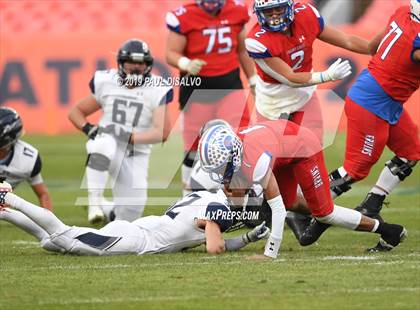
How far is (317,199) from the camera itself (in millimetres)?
6766

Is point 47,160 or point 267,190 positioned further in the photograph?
point 47,160

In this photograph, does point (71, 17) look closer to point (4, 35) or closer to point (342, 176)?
point (4, 35)

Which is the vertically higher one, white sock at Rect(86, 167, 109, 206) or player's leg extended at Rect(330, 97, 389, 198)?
player's leg extended at Rect(330, 97, 389, 198)

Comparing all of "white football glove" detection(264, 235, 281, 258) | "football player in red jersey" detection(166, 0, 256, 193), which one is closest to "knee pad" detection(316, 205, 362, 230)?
"white football glove" detection(264, 235, 281, 258)

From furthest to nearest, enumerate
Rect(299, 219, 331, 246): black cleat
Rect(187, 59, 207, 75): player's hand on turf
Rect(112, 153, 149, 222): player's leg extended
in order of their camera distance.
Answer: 1. Rect(112, 153, 149, 222): player's leg extended
2. Rect(187, 59, 207, 75): player's hand on turf
3. Rect(299, 219, 331, 246): black cleat

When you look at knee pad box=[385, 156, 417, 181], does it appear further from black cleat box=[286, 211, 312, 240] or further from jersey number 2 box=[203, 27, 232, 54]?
jersey number 2 box=[203, 27, 232, 54]

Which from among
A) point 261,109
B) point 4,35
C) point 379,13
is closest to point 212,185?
point 261,109

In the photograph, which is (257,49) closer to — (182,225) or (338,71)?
(338,71)

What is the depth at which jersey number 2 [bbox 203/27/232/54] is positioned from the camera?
10.0 m

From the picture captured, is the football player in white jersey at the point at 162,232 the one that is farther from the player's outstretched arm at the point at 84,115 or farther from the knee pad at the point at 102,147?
the player's outstretched arm at the point at 84,115

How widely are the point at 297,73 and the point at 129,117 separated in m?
2.17

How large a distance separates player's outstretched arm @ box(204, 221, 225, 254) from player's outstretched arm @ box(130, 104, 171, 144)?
2469 mm

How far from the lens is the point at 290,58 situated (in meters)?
7.96

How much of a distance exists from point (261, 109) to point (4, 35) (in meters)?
8.62
